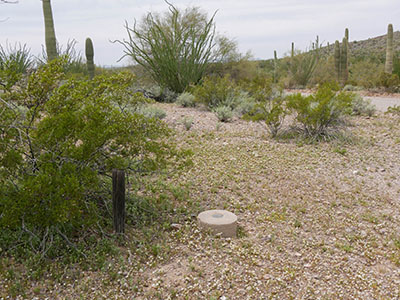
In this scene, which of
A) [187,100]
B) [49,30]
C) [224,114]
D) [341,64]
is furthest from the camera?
[341,64]

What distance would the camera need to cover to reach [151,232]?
4168 mm

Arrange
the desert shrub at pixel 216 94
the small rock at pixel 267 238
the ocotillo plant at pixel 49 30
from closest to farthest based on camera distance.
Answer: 1. the small rock at pixel 267 238
2. the desert shrub at pixel 216 94
3. the ocotillo plant at pixel 49 30

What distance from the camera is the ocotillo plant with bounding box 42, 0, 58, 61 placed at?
13109 mm

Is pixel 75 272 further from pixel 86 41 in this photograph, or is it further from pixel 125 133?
pixel 86 41

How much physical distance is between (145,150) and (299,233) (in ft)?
6.44

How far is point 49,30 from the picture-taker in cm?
1309

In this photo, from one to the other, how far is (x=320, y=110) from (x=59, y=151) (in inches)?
226

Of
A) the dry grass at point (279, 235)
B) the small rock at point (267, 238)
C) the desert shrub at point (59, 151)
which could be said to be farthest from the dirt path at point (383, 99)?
the desert shrub at point (59, 151)

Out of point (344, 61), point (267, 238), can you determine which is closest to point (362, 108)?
point (267, 238)

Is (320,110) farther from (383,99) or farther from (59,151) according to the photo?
(383,99)

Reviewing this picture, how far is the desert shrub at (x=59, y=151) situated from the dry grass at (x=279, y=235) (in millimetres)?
Answer: 592

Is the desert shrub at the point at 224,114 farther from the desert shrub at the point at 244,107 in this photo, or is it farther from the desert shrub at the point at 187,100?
the desert shrub at the point at 187,100

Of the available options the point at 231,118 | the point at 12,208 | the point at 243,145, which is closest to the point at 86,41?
the point at 231,118

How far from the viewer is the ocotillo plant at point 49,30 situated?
43.0 feet
